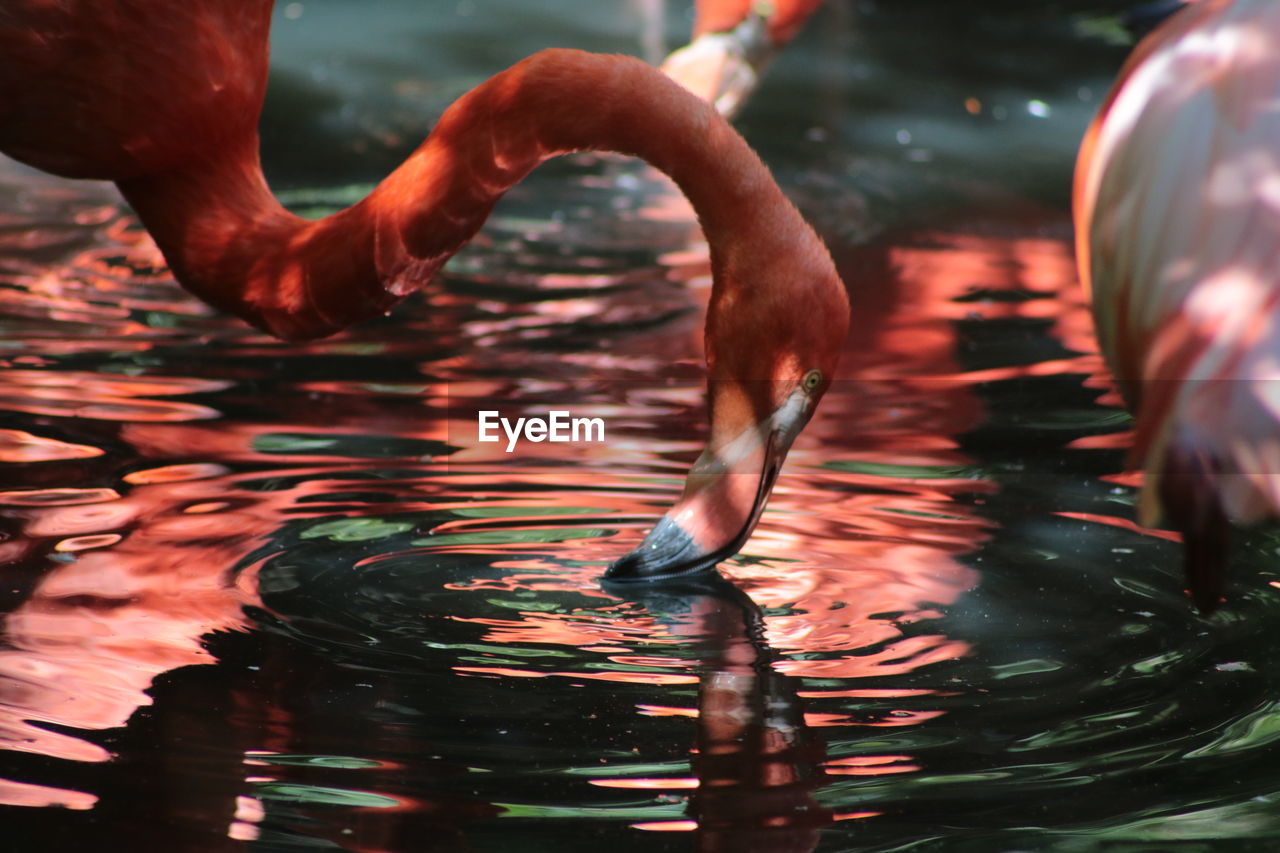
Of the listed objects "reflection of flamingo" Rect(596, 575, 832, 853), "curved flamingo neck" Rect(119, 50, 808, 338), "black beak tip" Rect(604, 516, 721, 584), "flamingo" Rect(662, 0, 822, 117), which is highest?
"flamingo" Rect(662, 0, 822, 117)

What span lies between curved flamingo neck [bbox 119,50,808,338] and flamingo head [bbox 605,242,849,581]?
0.26 ft

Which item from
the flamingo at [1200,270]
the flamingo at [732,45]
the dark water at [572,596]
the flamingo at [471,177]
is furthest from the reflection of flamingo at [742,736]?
the flamingo at [732,45]

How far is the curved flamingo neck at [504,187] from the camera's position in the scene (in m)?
2.96

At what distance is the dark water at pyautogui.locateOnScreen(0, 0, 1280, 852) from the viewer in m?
2.16

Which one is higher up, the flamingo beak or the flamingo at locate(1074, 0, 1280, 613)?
the flamingo at locate(1074, 0, 1280, 613)

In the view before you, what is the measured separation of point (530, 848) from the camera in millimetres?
2027

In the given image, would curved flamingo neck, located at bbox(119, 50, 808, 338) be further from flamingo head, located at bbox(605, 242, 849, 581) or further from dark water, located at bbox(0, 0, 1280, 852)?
dark water, located at bbox(0, 0, 1280, 852)

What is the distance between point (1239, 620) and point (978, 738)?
69 cm

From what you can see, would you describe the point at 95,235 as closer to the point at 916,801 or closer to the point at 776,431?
the point at 776,431

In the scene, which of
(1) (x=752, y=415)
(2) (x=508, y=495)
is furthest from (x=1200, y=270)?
(2) (x=508, y=495)

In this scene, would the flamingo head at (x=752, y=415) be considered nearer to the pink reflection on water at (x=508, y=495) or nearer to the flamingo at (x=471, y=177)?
the flamingo at (x=471, y=177)

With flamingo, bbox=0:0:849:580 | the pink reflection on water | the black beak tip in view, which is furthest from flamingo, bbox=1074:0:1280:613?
the black beak tip

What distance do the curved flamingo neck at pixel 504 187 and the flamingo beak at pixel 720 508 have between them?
0.28m

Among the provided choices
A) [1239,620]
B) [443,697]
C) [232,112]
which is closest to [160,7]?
[232,112]
